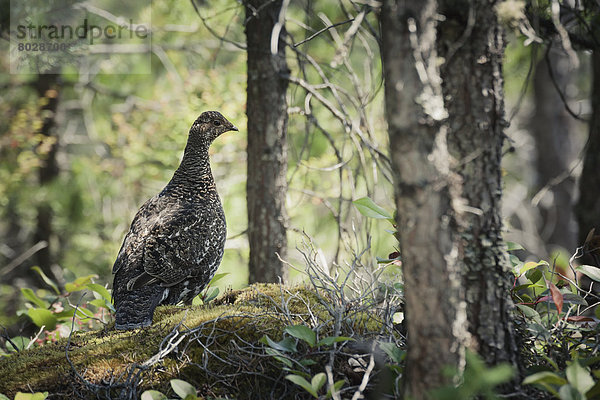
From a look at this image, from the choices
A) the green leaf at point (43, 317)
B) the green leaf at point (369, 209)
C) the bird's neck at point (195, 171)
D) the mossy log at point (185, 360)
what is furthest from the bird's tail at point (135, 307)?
the green leaf at point (369, 209)

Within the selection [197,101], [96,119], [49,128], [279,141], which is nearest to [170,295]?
[279,141]

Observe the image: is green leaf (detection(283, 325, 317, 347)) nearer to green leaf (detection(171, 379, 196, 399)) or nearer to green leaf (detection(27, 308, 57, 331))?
green leaf (detection(171, 379, 196, 399))

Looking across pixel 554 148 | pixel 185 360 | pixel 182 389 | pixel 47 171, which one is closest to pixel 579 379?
pixel 182 389

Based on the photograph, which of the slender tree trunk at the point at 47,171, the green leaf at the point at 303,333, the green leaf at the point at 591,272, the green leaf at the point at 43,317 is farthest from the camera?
the slender tree trunk at the point at 47,171

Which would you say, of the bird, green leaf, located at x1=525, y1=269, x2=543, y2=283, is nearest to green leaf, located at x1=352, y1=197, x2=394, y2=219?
green leaf, located at x1=525, y1=269, x2=543, y2=283

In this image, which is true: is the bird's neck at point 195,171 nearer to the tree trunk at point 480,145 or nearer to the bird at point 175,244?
the bird at point 175,244

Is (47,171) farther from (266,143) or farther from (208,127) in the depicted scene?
(266,143)

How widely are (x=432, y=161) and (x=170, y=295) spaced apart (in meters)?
2.34

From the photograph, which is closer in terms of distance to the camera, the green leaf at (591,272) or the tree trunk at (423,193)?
the tree trunk at (423,193)

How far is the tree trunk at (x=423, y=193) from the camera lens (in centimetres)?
161

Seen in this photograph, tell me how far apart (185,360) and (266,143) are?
75.9 inches

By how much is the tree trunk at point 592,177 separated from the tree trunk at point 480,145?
253cm

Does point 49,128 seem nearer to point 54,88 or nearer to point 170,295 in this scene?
point 54,88

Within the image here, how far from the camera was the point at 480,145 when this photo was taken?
1.82 meters
